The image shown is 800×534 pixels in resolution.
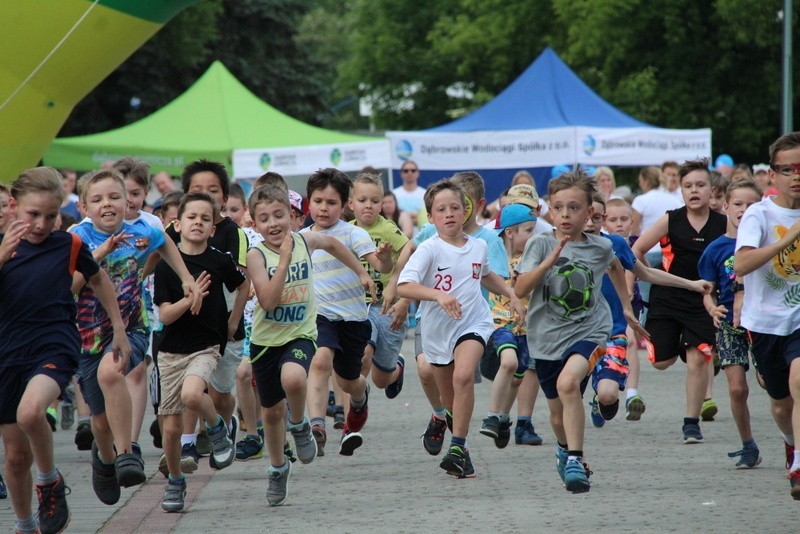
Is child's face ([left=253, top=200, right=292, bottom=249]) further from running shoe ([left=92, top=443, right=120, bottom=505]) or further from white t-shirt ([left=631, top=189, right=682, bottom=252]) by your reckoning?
white t-shirt ([left=631, top=189, right=682, bottom=252])

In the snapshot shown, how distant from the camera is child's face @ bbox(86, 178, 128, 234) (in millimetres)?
8469

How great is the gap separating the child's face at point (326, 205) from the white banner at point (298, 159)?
1371 cm

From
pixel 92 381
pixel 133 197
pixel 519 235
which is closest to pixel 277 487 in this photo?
pixel 92 381

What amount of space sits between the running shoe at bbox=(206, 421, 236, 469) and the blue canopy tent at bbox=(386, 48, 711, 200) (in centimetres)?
1447

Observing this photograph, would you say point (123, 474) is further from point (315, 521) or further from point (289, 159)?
point (289, 159)

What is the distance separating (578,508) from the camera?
7918 mm

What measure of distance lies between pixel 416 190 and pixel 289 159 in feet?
11.1

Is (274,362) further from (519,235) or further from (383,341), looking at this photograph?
(519,235)

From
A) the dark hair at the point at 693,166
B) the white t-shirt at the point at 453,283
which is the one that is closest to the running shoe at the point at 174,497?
the white t-shirt at the point at 453,283

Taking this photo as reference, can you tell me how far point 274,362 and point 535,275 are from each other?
155 cm

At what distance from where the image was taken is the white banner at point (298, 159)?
940 inches

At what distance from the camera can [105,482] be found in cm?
785

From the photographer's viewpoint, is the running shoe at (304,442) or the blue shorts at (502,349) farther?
the blue shorts at (502,349)

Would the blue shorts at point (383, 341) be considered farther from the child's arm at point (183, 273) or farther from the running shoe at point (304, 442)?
the child's arm at point (183, 273)
